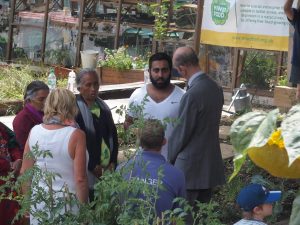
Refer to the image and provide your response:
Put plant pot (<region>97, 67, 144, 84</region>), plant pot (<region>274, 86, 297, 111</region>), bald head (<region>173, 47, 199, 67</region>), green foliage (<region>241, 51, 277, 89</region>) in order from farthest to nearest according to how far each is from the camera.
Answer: plant pot (<region>97, 67, 144, 84</region>)
green foliage (<region>241, 51, 277, 89</region>)
plant pot (<region>274, 86, 297, 111</region>)
bald head (<region>173, 47, 199, 67</region>)

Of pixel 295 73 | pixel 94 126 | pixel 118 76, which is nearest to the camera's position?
pixel 295 73

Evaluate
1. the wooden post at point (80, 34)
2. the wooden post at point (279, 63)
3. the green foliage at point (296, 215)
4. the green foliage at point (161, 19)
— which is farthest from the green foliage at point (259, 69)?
the green foliage at point (296, 215)

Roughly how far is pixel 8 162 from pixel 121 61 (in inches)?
390

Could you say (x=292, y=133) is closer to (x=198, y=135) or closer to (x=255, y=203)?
(x=255, y=203)

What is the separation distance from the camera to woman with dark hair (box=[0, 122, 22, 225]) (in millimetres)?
5166

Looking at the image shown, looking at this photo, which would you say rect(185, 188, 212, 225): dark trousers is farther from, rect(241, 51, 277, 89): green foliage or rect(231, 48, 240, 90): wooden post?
rect(231, 48, 240, 90): wooden post

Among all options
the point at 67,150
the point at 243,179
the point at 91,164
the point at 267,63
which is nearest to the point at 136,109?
the point at 67,150

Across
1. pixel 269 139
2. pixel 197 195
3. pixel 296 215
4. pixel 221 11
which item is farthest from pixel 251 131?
pixel 221 11

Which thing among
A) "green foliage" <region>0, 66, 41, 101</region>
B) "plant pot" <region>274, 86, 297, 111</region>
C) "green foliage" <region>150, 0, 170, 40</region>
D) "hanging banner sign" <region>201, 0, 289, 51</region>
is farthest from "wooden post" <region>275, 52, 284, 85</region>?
"plant pot" <region>274, 86, 297, 111</region>

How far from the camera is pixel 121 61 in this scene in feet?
49.3

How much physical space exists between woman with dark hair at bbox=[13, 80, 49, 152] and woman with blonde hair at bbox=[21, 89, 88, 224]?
94cm

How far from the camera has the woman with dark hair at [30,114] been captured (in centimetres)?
552

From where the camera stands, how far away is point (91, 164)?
5.23m

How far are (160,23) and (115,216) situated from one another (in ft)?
34.1
